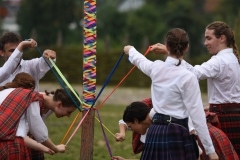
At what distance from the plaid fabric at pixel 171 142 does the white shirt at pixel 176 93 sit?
0.10m

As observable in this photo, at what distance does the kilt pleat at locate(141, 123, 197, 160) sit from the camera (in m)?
5.01

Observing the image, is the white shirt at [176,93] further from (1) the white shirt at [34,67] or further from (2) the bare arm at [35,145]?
(1) the white shirt at [34,67]

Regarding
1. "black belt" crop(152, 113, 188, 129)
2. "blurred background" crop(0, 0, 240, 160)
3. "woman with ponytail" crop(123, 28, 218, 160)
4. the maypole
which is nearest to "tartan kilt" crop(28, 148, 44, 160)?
the maypole

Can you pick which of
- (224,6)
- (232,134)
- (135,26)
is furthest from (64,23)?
(232,134)

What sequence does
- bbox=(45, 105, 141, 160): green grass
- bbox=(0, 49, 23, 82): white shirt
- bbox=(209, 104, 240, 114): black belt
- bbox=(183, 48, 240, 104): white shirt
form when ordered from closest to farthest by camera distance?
bbox=(0, 49, 23, 82): white shirt, bbox=(183, 48, 240, 104): white shirt, bbox=(209, 104, 240, 114): black belt, bbox=(45, 105, 141, 160): green grass

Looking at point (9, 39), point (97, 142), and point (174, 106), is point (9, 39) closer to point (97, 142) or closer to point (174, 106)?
point (174, 106)

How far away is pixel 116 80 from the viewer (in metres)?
27.4

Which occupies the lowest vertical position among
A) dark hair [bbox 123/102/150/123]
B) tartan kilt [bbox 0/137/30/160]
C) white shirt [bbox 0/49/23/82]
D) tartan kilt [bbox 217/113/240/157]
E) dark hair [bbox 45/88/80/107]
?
tartan kilt [bbox 217/113/240/157]

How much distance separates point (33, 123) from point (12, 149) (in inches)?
9.5

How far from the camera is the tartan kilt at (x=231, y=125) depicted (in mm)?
5949

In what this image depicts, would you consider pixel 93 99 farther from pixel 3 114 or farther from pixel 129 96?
pixel 129 96

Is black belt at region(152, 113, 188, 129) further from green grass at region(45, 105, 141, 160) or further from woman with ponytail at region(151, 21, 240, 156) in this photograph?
green grass at region(45, 105, 141, 160)

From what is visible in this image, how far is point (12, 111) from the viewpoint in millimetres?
5012

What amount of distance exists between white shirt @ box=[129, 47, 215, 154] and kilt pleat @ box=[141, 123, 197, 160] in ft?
0.32
